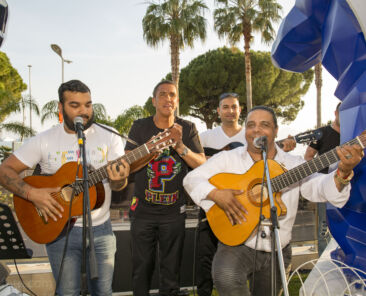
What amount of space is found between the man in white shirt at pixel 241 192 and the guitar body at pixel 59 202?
34.8 inches

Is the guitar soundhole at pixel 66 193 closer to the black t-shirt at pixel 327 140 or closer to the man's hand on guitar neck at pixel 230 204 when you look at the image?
the man's hand on guitar neck at pixel 230 204

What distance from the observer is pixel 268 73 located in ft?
96.8

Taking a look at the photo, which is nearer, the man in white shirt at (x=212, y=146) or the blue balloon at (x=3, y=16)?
the blue balloon at (x=3, y=16)

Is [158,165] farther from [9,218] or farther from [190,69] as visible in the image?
[190,69]

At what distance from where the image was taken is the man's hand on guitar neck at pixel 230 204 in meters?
2.95

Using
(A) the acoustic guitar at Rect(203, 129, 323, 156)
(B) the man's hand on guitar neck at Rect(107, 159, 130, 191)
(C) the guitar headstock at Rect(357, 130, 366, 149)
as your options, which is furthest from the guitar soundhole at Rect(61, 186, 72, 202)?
(C) the guitar headstock at Rect(357, 130, 366, 149)

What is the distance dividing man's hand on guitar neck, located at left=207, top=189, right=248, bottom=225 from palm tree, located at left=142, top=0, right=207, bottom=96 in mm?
14603

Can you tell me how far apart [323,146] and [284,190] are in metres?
1.77

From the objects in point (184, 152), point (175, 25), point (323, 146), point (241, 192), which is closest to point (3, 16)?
point (184, 152)

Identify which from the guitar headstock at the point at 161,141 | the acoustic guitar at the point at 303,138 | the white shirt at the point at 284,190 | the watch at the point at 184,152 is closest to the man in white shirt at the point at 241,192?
the white shirt at the point at 284,190

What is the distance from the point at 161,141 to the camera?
2.96m

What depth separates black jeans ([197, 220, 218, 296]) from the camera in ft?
13.3

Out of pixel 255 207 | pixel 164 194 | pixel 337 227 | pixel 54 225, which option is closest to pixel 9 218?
pixel 54 225

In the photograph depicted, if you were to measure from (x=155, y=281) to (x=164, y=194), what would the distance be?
1.56 meters
